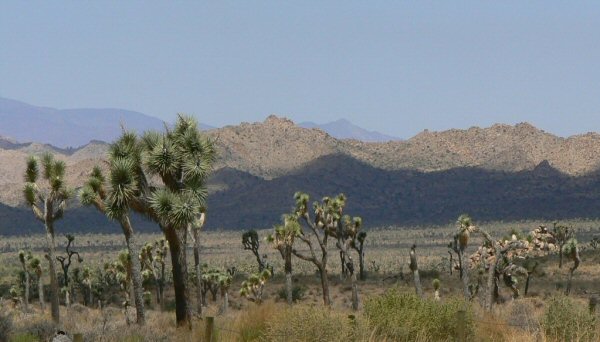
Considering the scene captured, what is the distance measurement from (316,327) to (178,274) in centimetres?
1464

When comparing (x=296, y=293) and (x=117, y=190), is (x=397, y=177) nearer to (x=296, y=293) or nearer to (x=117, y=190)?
(x=296, y=293)

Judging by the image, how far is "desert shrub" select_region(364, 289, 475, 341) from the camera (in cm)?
1642

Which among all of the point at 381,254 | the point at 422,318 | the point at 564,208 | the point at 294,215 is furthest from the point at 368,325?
the point at 564,208

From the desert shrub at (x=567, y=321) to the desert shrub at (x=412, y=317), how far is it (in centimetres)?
151

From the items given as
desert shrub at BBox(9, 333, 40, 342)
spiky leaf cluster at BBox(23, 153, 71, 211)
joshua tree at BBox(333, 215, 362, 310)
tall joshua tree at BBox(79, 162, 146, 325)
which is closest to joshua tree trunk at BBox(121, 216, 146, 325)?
tall joshua tree at BBox(79, 162, 146, 325)

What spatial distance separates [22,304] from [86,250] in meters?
74.8

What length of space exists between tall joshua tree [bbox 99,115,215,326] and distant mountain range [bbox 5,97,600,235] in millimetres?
125273

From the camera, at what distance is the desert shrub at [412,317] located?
16.4 m

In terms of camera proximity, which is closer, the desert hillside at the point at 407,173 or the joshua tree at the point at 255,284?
the joshua tree at the point at 255,284

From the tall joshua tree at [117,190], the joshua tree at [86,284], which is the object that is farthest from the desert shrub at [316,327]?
the joshua tree at [86,284]

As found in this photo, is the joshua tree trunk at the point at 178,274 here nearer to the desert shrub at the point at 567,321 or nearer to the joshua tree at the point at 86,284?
the desert shrub at the point at 567,321

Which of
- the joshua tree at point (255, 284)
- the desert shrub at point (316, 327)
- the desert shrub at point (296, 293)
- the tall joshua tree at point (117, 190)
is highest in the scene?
the tall joshua tree at point (117, 190)

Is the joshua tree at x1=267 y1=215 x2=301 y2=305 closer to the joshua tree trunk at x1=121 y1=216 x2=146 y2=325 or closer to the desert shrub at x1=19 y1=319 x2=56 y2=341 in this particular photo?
the joshua tree trunk at x1=121 y1=216 x2=146 y2=325

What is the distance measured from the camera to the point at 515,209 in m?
160
